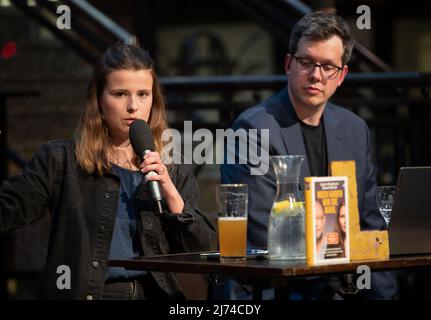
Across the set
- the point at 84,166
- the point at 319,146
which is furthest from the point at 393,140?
the point at 84,166

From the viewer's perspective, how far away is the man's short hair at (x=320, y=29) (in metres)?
4.36

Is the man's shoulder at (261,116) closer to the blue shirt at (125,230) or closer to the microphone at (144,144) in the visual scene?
the blue shirt at (125,230)

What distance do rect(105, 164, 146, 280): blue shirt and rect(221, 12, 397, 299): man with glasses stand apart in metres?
0.63

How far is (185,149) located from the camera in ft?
20.3

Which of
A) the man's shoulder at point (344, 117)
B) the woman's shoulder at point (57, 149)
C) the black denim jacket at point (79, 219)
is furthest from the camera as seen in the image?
the man's shoulder at point (344, 117)

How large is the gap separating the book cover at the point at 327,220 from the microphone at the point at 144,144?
1.82ft

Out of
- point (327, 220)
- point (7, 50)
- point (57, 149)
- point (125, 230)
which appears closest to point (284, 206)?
point (327, 220)

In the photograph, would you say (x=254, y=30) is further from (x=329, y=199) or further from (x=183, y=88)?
(x=329, y=199)

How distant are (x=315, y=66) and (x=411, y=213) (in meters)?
1.01

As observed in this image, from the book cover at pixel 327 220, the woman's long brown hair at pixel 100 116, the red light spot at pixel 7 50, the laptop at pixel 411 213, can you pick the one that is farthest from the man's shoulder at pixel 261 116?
the red light spot at pixel 7 50

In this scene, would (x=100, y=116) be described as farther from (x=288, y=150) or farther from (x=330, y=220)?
(x=330, y=220)

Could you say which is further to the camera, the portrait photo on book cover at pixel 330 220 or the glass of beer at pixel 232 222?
the glass of beer at pixel 232 222

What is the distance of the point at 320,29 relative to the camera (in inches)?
172

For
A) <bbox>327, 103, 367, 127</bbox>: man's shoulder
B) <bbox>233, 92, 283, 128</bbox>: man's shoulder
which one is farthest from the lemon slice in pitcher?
<bbox>327, 103, 367, 127</bbox>: man's shoulder
